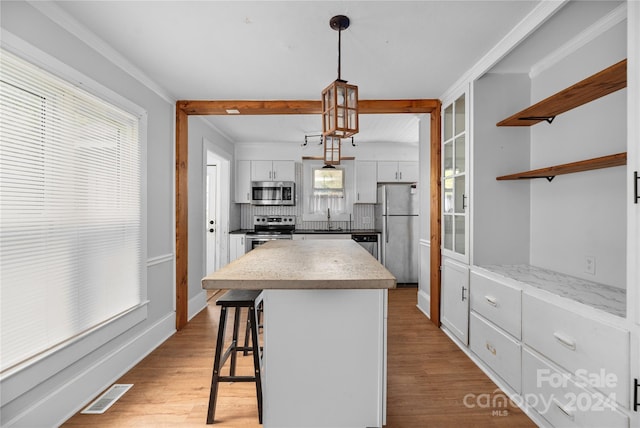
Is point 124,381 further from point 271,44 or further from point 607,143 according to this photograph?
point 607,143

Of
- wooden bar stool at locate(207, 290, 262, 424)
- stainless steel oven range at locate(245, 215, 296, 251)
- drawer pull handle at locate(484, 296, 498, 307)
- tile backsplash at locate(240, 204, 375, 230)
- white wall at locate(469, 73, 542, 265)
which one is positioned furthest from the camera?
tile backsplash at locate(240, 204, 375, 230)

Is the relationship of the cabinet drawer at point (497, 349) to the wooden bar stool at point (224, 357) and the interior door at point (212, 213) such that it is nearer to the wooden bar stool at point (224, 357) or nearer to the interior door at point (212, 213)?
the wooden bar stool at point (224, 357)

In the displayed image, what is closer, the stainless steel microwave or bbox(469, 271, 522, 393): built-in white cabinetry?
bbox(469, 271, 522, 393): built-in white cabinetry

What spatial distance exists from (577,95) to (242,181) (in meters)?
4.69

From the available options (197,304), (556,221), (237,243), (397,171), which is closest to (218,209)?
(237,243)

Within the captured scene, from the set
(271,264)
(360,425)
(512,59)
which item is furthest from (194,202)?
(512,59)

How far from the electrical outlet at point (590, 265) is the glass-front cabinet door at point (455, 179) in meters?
0.81

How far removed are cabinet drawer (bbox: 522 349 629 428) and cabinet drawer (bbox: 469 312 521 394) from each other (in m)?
0.08

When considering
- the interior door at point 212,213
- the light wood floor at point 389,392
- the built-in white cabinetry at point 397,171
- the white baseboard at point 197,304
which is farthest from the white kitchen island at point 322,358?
the built-in white cabinetry at point 397,171

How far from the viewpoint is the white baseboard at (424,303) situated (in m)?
3.58

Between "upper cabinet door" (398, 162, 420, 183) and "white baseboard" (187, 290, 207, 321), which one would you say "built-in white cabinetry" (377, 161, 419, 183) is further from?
"white baseboard" (187, 290, 207, 321)

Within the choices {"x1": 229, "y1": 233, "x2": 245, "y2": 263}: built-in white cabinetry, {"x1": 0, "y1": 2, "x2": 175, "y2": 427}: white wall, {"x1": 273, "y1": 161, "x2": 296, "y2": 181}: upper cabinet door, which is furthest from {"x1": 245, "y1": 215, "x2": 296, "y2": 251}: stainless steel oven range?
{"x1": 0, "y1": 2, "x2": 175, "y2": 427}: white wall

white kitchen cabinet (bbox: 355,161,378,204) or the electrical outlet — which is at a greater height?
white kitchen cabinet (bbox: 355,161,378,204)

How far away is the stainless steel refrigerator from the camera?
16.4 feet
